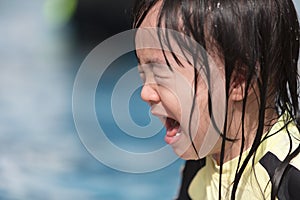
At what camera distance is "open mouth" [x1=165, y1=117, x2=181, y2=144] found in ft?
2.90

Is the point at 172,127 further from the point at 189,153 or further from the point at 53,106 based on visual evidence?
the point at 53,106

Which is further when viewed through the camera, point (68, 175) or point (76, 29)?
point (76, 29)

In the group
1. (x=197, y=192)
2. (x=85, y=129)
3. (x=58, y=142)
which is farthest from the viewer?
(x=58, y=142)

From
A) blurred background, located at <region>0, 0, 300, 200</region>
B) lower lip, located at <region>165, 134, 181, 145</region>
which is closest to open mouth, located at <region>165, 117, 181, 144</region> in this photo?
lower lip, located at <region>165, 134, 181, 145</region>

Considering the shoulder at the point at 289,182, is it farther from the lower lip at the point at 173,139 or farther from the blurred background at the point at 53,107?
the blurred background at the point at 53,107

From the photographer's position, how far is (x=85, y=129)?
189 centimetres

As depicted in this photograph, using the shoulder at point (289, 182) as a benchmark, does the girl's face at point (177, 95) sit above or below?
above

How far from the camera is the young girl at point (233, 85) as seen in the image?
840mm

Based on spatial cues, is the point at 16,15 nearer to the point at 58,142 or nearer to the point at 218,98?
the point at 58,142

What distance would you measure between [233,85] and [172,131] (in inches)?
4.1

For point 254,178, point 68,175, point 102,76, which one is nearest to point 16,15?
point 102,76

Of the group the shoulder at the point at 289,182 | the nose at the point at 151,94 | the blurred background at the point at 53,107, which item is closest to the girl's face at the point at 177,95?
the nose at the point at 151,94

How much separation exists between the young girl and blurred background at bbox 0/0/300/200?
0.93m

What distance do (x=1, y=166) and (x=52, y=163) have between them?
151mm
